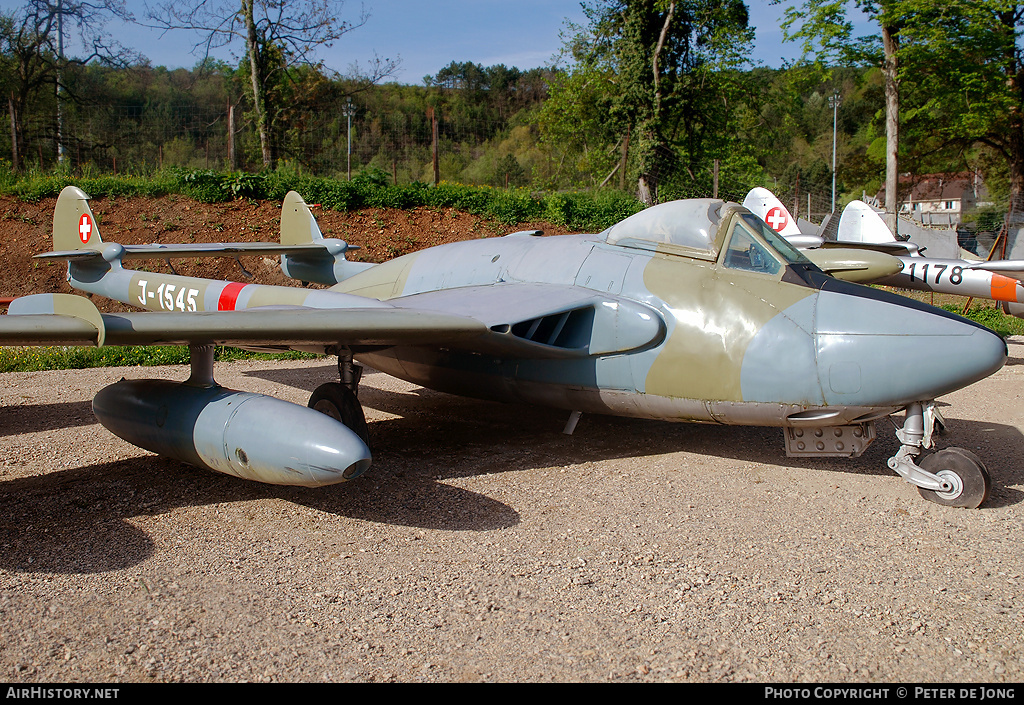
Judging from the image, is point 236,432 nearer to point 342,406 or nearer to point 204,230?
point 342,406

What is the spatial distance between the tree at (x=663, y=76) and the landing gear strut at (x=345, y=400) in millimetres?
21706

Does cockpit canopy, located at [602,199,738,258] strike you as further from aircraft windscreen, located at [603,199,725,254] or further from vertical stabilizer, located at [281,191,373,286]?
vertical stabilizer, located at [281,191,373,286]

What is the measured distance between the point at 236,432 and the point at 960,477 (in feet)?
16.4

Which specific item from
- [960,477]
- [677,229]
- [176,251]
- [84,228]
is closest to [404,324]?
[677,229]

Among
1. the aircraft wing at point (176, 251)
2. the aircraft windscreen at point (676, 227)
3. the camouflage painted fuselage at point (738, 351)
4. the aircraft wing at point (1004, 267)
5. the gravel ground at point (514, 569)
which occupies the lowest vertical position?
the gravel ground at point (514, 569)

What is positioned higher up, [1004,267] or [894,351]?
[1004,267]

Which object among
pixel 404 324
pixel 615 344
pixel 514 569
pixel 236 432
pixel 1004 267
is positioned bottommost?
pixel 514 569

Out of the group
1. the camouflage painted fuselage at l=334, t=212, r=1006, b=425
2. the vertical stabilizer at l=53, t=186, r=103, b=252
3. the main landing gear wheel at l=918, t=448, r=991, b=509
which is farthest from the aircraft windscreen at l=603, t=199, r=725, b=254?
the vertical stabilizer at l=53, t=186, r=103, b=252

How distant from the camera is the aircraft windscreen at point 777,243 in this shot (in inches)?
223

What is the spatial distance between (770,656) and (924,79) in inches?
1014

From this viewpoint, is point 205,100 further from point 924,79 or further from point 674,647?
point 674,647

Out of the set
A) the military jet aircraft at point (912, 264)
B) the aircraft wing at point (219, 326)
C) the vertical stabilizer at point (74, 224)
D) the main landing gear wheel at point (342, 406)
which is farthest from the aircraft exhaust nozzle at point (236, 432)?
the military jet aircraft at point (912, 264)

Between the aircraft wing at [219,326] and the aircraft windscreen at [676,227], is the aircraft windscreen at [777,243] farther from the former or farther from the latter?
the aircraft wing at [219,326]

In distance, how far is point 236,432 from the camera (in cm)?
493
